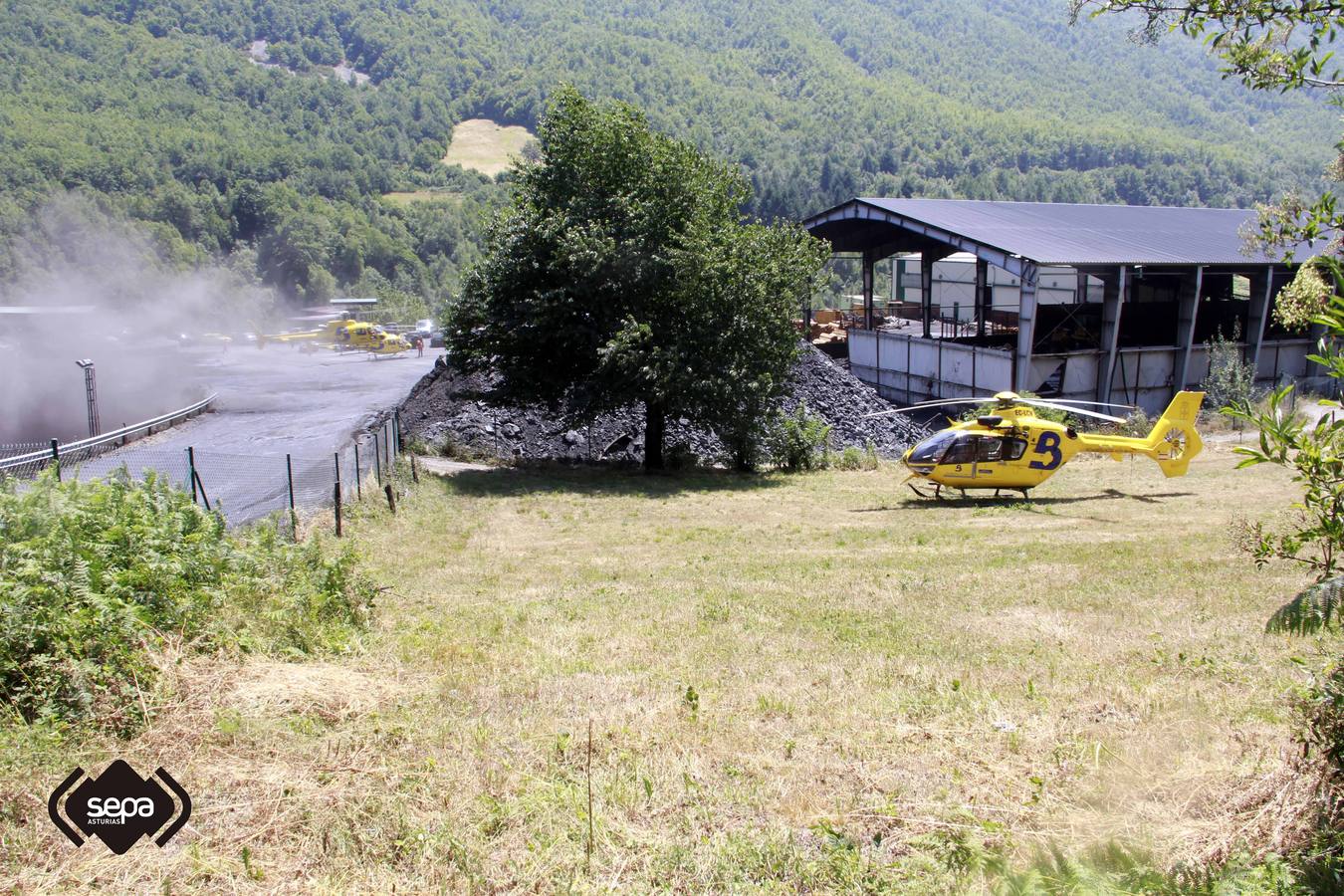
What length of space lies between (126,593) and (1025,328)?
29.0 m

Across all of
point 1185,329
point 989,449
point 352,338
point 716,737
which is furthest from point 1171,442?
point 352,338

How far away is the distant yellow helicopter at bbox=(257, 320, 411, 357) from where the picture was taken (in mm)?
61438

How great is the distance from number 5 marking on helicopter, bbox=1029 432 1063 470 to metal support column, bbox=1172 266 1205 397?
18.3 metres

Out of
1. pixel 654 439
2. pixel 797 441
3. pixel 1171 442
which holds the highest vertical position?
pixel 1171 442

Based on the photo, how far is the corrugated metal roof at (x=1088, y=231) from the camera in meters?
31.5

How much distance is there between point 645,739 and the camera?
695 cm

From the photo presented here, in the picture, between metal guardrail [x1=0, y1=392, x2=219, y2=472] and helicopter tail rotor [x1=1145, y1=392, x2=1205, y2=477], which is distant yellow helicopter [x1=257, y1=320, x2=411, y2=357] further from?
helicopter tail rotor [x1=1145, y1=392, x2=1205, y2=477]

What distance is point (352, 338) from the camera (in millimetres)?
63062

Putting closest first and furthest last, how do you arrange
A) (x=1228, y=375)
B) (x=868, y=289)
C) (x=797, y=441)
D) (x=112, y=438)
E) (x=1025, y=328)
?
1. (x=112, y=438)
2. (x=797, y=441)
3. (x=1025, y=328)
4. (x=1228, y=375)
5. (x=868, y=289)

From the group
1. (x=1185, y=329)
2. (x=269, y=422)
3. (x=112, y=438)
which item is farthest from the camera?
(x=1185, y=329)

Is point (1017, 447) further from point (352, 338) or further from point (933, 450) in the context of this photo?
point (352, 338)

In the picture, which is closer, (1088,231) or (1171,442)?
(1171,442)

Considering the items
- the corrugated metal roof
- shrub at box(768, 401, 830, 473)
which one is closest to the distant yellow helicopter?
the corrugated metal roof

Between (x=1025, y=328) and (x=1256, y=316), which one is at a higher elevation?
(x=1025, y=328)
